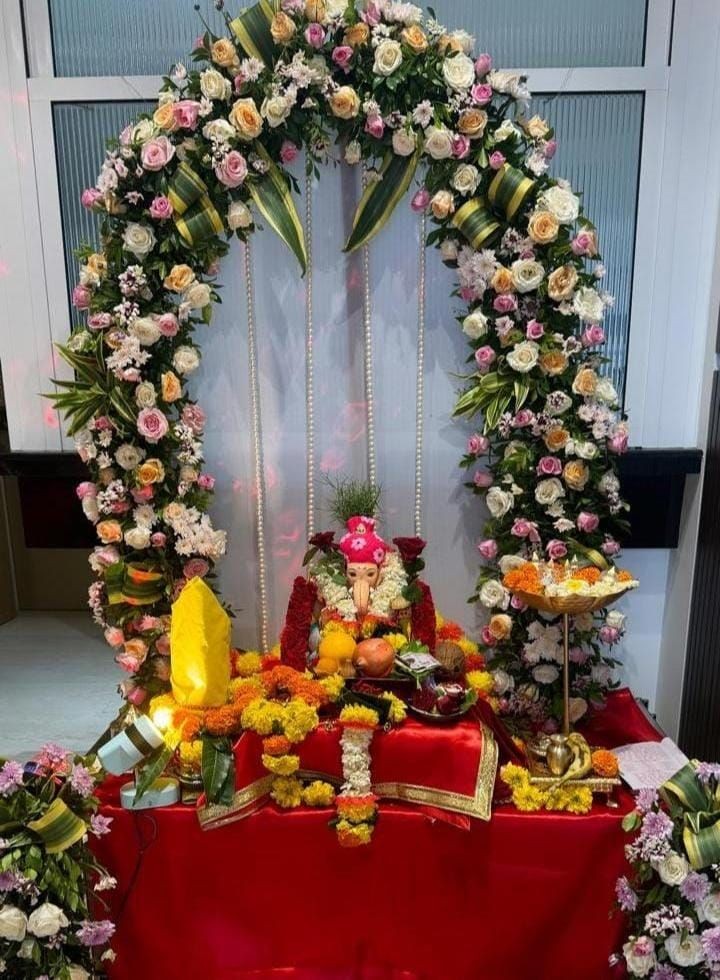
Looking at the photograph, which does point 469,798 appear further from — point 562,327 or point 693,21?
point 693,21

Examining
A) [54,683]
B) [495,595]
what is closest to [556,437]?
[495,595]

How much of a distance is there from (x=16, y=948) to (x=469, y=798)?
119 centimetres

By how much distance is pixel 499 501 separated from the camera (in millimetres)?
2477

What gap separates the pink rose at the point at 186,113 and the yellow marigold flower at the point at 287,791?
1946mm

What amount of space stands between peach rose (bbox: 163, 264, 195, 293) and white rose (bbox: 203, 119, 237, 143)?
388 mm

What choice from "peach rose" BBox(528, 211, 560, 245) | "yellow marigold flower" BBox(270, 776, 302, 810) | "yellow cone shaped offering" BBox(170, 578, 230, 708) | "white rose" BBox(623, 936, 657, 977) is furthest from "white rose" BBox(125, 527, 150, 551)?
"white rose" BBox(623, 936, 657, 977)

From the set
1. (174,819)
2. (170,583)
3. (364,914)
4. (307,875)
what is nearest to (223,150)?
(170,583)

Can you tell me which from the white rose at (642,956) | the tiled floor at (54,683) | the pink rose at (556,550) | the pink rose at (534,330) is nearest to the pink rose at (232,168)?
the pink rose at (534,330)

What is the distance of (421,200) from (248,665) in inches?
63.8

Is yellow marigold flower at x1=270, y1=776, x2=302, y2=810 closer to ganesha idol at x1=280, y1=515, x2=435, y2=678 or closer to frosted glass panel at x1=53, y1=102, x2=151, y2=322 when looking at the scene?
ganesha idol at x1=280, y1=515, x2=435, y2=678

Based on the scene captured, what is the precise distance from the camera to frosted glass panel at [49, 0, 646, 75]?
260 centimetres

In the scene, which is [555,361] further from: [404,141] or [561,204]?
[404,141]

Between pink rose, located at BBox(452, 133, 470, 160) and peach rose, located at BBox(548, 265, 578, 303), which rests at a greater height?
pink rose, located at BBox(452, 133, 470, 160)

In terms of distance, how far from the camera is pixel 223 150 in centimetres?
225
